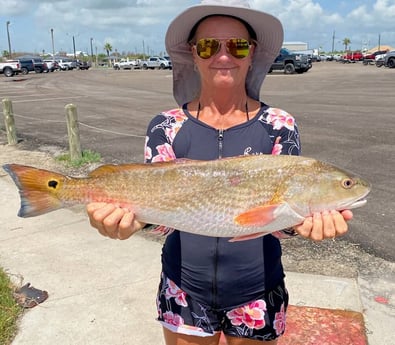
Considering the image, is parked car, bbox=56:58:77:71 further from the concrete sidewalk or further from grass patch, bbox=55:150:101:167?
the concrete sidewalk

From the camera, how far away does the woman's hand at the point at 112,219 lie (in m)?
2.20

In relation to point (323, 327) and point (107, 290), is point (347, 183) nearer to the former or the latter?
point (323, 327)

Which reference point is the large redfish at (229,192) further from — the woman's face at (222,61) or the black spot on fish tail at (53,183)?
the woman's face at (222,61)

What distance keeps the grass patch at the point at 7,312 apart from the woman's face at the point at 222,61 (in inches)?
106

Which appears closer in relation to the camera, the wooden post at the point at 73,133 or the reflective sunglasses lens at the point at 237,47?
the reflective sunglasses lens at the point at 237,47

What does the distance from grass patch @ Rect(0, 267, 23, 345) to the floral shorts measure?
1.98 meters

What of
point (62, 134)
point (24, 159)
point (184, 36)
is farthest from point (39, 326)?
point (62, 134)

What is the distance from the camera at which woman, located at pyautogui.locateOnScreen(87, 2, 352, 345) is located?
2314 mm

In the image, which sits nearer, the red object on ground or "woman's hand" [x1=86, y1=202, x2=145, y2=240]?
"woman's hand" [x1=86, y1=202, x2=145, y2=240]

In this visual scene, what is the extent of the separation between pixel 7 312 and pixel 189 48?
9.24 feet

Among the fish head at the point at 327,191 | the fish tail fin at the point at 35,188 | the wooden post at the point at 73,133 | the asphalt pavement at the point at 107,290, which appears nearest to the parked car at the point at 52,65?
the wooden post at the point at 73,133

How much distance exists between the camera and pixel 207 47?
2340mm

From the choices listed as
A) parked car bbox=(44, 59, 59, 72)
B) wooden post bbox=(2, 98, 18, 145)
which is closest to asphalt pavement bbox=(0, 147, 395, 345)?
wooden post bbox=(2, 98, 18, 145)

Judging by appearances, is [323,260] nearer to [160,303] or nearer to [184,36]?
[160,303]
